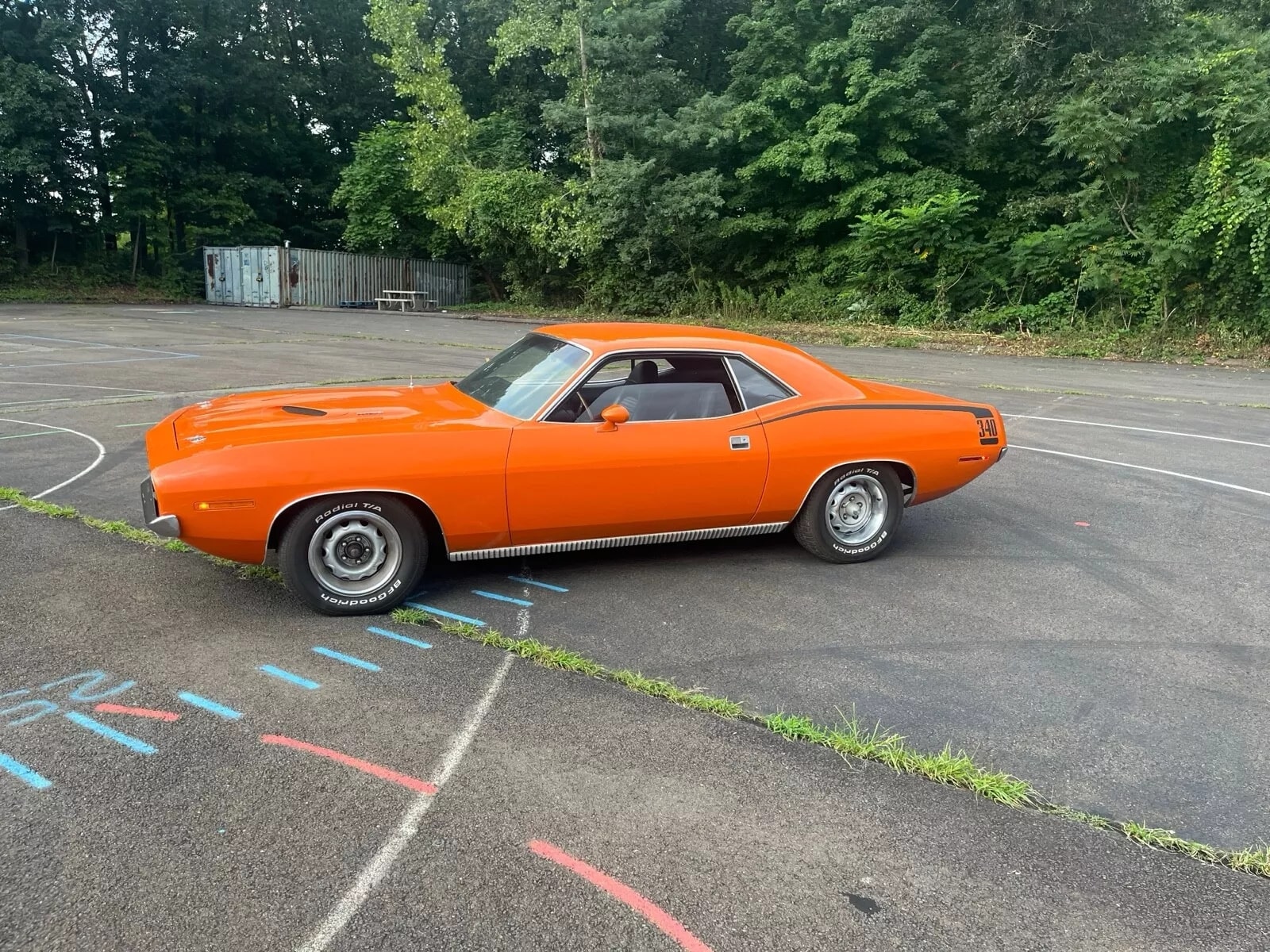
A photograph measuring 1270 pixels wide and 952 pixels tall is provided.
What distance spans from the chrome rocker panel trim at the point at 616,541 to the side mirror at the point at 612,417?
594mm

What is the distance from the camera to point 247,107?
40.8 metres

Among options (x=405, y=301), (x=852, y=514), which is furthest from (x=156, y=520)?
(x=405, y=301)

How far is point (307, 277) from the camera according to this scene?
115 feet

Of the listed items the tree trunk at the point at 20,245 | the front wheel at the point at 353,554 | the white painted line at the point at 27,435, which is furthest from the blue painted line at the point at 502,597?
the tree trunk at the point at 20,245

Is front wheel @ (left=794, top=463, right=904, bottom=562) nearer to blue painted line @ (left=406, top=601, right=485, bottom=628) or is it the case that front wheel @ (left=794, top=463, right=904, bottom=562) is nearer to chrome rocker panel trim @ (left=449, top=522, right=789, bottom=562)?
chrome rocker panel trim @ (left=449, top=522, right=789, bottom=562)

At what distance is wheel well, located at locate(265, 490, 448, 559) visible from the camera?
4.27 m

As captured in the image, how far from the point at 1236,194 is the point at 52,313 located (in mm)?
31016

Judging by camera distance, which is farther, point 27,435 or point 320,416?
point 27,435

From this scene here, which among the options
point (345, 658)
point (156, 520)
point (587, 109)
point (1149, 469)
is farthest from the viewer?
point (587, 109)

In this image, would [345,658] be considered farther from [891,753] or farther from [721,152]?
[721,152]

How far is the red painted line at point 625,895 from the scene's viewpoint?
7.75ft

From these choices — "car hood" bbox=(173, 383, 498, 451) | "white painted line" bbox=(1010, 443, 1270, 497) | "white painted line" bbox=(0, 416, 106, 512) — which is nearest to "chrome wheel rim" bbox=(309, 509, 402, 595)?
"car hood" bbox=(173, 383, 498, 451)

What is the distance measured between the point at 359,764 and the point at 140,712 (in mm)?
974

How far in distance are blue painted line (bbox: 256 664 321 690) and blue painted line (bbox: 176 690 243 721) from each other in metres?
0.28
